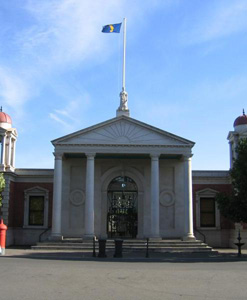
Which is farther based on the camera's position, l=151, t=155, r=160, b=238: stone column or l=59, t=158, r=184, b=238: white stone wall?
l=59, t=158, r=184, b=238: white stone wall

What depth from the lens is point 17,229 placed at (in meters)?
32.0

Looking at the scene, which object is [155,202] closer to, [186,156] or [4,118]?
[186,156]

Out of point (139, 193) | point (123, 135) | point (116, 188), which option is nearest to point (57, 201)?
point (116, 188)

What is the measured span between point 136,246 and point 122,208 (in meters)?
5.19

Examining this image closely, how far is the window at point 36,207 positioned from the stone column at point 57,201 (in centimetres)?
475

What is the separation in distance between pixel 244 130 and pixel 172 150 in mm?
6255

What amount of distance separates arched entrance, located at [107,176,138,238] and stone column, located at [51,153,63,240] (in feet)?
13.6

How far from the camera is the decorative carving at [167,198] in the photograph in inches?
1211

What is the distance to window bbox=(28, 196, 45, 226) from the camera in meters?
32.3

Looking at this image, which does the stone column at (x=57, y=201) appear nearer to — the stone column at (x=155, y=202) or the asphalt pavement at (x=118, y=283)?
the stone column at (x=155, y=202)

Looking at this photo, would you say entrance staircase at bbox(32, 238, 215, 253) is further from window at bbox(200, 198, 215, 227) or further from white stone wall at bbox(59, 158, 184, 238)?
window at bbox(200, 198, 215, 227)

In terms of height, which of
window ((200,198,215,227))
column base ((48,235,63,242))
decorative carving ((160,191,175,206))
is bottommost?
column base ((48,235,63,242))

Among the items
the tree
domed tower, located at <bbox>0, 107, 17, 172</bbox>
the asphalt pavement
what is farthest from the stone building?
the asphalt pavement

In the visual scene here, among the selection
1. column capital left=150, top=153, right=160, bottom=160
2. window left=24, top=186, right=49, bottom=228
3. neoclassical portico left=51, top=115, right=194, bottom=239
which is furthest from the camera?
window left=24, top=186, right=49, bottom=228
